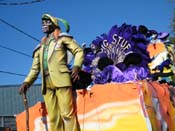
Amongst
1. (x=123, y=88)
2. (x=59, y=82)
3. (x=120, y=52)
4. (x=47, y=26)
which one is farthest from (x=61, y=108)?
(x=120, y=52)

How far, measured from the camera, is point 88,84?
5152 millimetres

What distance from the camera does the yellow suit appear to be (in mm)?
4570

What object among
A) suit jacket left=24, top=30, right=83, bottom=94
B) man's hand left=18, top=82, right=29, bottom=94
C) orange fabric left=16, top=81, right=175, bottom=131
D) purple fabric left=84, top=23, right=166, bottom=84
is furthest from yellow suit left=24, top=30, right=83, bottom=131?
purple fabric left=84, top=23, right=166, bottom=84

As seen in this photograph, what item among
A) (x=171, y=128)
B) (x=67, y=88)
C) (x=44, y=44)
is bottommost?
(x=171, y=128)

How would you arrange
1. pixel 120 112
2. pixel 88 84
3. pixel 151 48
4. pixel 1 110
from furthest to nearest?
pixel 1 110 → pixel 151 48 → pixel 88 84 → pixel 120 112

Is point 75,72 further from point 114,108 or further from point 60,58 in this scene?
point 114,108

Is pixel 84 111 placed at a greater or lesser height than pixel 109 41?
lesser

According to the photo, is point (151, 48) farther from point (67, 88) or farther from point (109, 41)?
point (67, 88)

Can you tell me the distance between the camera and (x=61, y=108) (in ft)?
15.0

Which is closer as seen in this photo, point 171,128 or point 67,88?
point 67,88

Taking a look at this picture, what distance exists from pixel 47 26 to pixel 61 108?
2.59 feet

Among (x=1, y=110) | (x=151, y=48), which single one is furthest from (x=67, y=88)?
(x=1, y=110)

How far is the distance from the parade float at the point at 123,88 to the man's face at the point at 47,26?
1.86ft

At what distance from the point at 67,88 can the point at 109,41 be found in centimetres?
104
